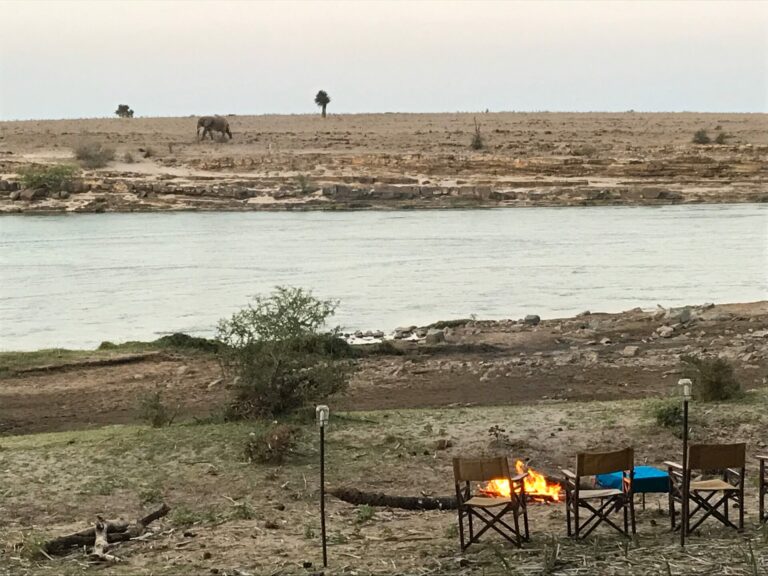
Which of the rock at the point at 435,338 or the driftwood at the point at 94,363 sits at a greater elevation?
the rock at the point at 435,338

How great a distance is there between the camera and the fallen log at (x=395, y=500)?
1006 cm

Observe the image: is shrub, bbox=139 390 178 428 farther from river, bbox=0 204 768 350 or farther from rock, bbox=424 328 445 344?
river, bbox=0 204 768 350

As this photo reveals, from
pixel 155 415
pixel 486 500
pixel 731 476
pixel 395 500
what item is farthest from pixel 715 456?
pixel 155 415

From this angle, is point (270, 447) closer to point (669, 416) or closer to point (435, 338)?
point (669, 416)

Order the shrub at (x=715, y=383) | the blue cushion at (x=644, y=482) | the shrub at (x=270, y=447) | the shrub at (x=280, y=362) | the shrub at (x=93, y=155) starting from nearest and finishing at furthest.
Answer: the blue cushion at (x=644, y=482) → the shrub at (x=270, y=447) → the shrub at (x=280, y=362) → the shrub at (x=715, y=383) → the shrub at (x=93, y=155)

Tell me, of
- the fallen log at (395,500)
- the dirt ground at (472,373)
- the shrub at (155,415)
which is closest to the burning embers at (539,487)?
the fallen log at (395,500)

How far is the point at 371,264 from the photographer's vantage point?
98.4 feet

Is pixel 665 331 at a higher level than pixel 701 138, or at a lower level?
lower

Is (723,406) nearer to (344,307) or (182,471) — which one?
(182,471)

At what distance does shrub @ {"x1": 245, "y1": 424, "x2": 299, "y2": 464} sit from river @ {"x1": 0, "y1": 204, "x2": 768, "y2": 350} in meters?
9.58

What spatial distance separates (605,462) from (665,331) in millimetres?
10818

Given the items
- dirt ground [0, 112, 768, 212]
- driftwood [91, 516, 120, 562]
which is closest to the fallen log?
driftwood [91, 516, 120, 562]

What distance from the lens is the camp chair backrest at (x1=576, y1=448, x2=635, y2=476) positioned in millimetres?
8547

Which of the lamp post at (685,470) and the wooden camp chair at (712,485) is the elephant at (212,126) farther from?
the lamp post at (685,470)
